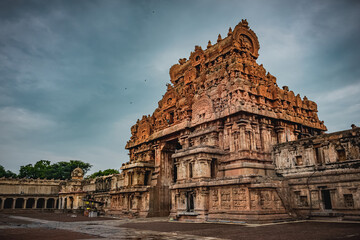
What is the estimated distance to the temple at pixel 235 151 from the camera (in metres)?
19.6

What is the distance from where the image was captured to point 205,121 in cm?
2736

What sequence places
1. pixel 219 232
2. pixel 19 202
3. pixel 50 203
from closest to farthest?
pixel 219 232 → pixel 19 202 → pixel 50 203

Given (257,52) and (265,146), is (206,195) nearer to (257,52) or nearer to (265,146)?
(265,146)

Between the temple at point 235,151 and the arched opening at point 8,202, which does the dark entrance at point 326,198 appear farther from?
the arched opening at point 8,202

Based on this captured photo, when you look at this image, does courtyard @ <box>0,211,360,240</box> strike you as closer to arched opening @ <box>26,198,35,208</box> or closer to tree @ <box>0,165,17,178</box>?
arched opening @ <box>26,198,35,208</box>

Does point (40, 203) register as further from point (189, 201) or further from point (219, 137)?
point (219, 137)

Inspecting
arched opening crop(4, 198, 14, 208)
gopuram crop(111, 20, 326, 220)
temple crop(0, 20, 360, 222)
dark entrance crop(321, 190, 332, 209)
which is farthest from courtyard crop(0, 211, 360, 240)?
arched opening crop(4, 198, 14, 208)

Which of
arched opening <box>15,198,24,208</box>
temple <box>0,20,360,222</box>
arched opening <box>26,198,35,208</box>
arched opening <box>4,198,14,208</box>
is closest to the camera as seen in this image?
temple <box>0,20,360,222</box>

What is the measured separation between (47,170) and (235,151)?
6923cm

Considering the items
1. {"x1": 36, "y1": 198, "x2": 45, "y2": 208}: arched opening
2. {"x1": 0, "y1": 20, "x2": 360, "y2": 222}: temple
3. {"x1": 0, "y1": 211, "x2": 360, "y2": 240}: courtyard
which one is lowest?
{"x1": 0, "y1": 211, "x2": 360, "y2": 240}: courtyard

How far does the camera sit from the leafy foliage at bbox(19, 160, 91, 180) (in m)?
77.3

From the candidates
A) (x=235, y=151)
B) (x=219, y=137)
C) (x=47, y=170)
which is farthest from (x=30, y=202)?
(x=235, y=151)

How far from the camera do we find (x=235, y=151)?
23.8 meters

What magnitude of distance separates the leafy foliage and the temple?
155ft
